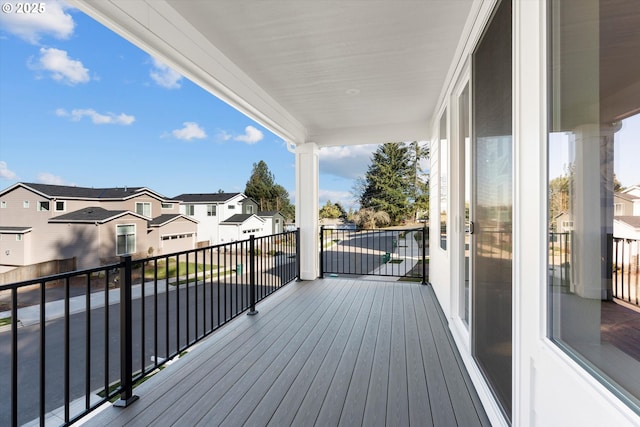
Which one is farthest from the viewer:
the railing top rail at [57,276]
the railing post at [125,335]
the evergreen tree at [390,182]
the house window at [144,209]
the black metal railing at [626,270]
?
the evergreen tree at [390,182]

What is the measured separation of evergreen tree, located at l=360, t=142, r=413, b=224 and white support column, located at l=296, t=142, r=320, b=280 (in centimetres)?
988

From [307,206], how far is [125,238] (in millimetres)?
2645

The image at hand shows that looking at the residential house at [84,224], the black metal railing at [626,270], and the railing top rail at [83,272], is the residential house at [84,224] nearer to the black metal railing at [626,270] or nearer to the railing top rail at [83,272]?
the railing top rail at [83,272]

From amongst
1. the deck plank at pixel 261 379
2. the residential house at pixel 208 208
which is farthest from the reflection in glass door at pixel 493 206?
the residential house at pixel 208 208

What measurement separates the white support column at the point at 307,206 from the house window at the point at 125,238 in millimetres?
2439

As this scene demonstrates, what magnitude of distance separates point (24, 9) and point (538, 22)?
355 cm

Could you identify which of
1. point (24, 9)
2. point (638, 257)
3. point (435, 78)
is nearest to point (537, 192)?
point (638, 257)

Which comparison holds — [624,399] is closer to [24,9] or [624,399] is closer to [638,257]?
[638,257]

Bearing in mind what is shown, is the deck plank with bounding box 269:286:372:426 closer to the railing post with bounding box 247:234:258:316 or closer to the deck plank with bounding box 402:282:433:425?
the deck plank with bounding box 402:282:433:425

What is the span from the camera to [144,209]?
14.0 feet

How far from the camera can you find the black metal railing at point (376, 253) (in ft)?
16.1

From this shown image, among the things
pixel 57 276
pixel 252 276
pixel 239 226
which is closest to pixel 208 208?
pixel 239 226

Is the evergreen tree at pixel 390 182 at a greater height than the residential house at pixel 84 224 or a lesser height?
greater

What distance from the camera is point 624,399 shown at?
0.64 m
